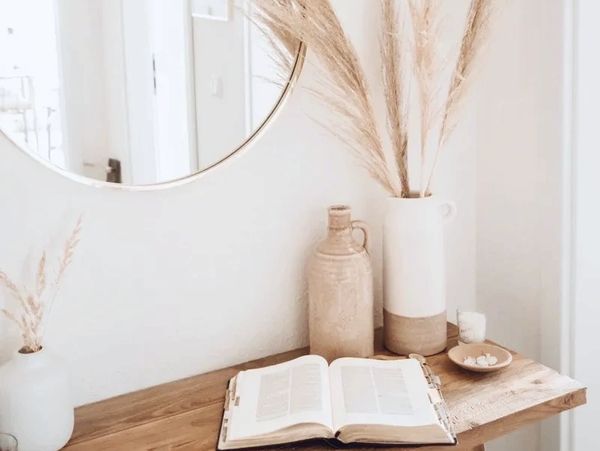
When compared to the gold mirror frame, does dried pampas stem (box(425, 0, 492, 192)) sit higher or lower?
higher

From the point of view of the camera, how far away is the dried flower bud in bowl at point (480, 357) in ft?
4.50

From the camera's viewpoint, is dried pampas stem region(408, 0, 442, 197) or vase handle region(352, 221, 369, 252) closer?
dried pampas stem region(408, 0, 442, 197)

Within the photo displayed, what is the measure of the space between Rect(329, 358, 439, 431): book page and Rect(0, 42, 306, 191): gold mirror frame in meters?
0.44

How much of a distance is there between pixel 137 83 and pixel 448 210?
2.25ft

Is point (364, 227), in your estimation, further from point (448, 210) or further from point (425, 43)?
point (425, 43)

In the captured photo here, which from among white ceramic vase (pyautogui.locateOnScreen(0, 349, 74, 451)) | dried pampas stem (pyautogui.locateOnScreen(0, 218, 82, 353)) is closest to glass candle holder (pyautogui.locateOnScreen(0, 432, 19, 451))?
white ceramic vase (pyautogui.locateOnScreen(0, 349, 74, 451))

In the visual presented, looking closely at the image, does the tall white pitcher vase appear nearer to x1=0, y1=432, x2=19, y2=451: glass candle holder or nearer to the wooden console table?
the wooden console table

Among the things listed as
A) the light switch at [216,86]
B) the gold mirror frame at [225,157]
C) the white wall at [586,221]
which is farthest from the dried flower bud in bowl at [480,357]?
the light switch at [216,86]

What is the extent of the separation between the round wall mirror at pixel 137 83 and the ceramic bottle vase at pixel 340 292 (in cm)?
26

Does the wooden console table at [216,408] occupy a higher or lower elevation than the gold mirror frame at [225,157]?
lower

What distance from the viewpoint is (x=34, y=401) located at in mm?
1119

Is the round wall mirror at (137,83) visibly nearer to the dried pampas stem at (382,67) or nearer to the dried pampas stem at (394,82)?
the dried pampas stem at (382,67)

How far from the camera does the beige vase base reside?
4.81 ft

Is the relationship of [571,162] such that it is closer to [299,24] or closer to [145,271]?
[299,24]
